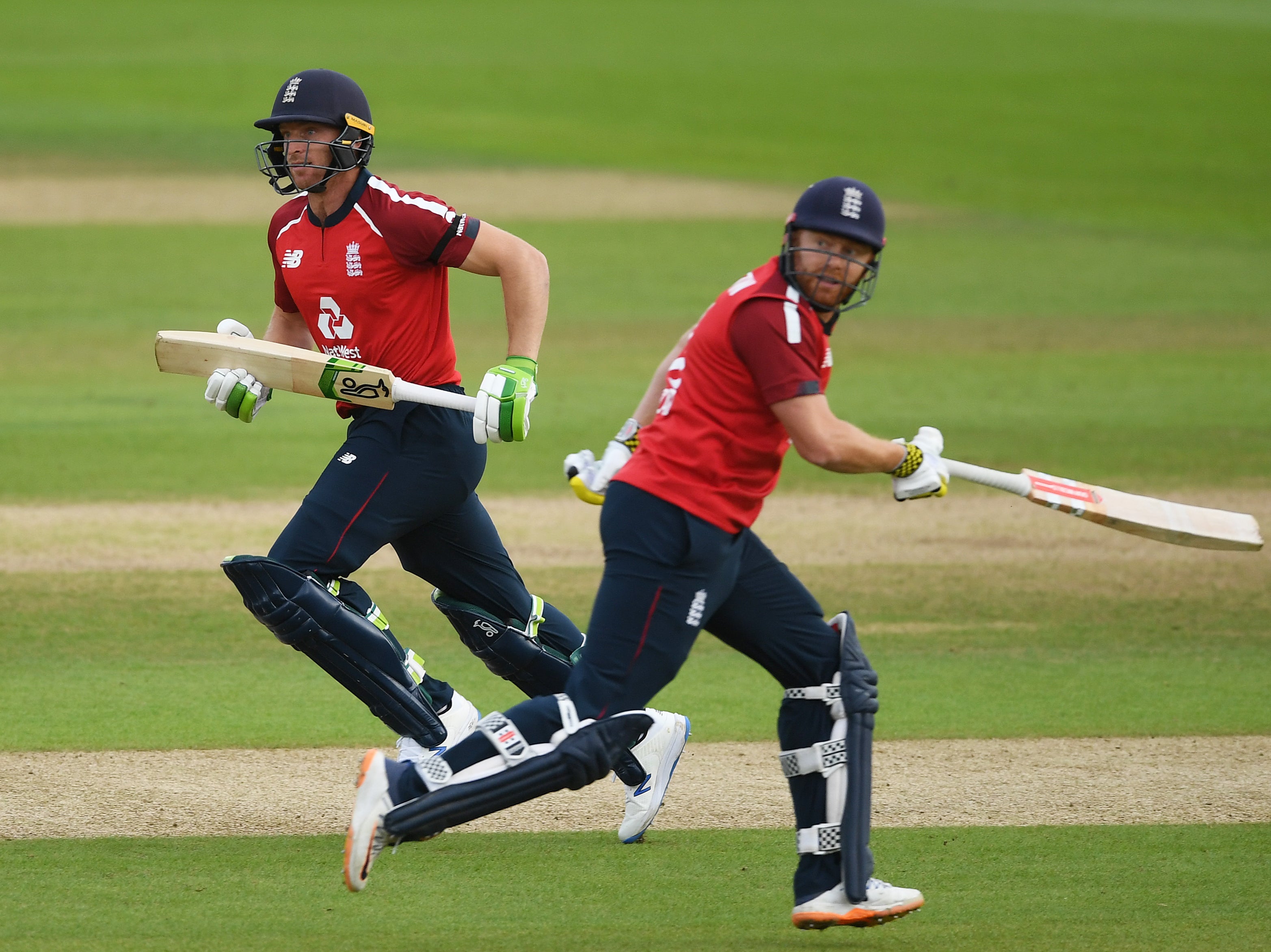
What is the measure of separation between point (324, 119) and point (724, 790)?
2597mm

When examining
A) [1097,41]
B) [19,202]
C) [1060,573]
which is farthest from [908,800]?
[1097,41]

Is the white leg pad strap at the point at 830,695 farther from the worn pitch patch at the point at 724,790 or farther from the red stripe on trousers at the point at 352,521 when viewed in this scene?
the red stripe on trousers at the point at 352,521

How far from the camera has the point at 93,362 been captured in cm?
1556

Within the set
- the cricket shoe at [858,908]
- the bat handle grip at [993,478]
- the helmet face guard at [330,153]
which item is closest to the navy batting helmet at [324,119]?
the helmet face guard at [330,153]

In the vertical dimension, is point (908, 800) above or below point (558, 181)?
below

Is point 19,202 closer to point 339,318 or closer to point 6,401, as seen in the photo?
point 6,401

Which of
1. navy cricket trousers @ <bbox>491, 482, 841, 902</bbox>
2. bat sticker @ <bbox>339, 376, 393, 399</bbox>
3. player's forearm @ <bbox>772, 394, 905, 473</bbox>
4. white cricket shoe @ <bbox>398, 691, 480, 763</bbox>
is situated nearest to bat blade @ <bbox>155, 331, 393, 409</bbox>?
bat sticker @ <bbox>339, 376, 393, 399</bbox>

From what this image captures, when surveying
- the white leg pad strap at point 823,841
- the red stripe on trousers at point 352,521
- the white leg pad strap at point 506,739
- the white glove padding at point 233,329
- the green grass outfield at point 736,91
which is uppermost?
the green grass outfield at point 736,91

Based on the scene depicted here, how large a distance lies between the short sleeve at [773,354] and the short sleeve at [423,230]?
1.43 meters

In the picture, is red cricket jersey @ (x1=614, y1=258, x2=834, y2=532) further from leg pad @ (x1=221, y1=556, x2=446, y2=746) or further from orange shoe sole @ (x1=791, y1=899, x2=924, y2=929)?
leg pad @ (x1=221, y1=556, x2=446, y2=746)

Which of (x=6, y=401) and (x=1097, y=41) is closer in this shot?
(x=6, y=401)

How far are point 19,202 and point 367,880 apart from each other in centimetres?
2116

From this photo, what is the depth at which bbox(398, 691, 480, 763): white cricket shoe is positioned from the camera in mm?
5562

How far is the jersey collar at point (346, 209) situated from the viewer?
220 inches
